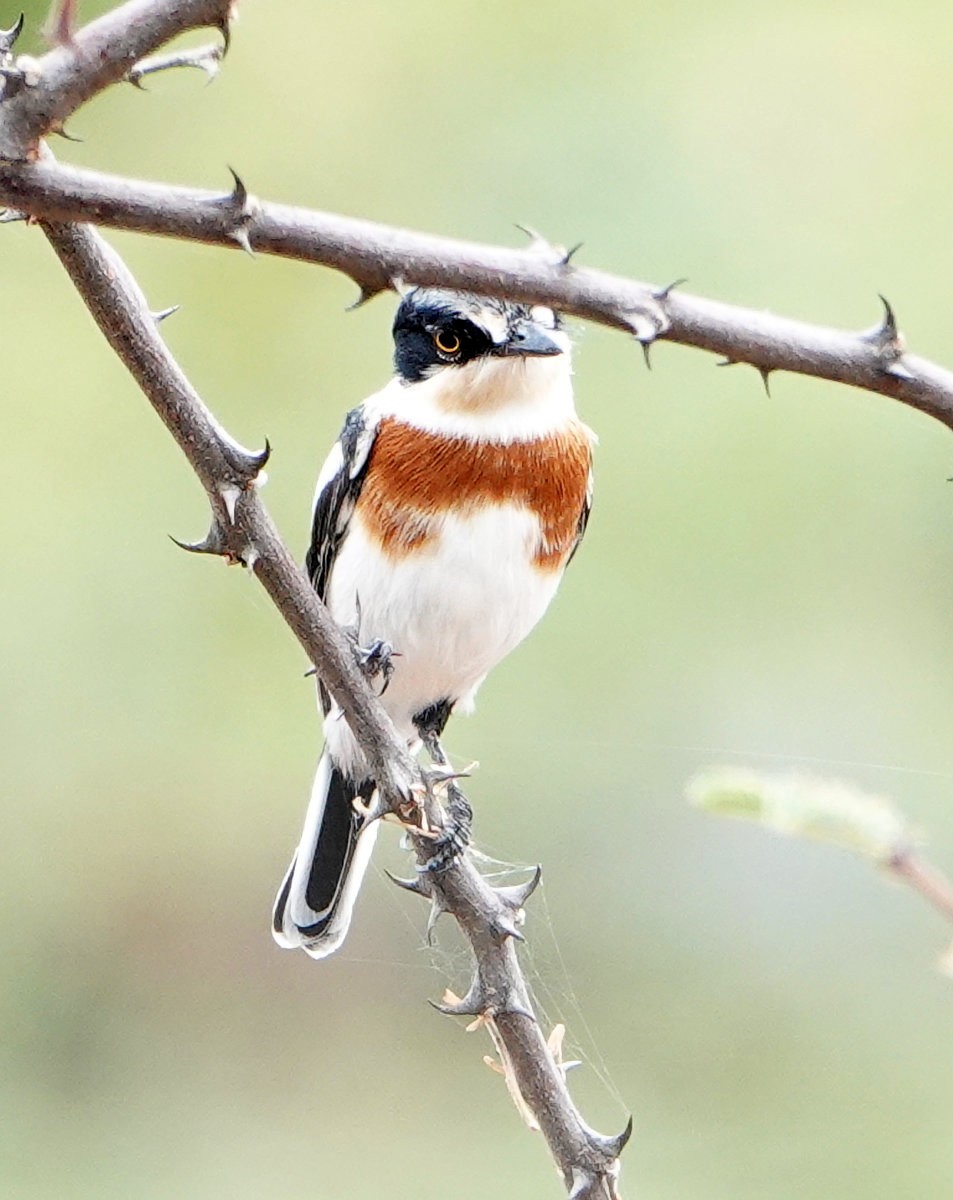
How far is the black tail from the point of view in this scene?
254 cm

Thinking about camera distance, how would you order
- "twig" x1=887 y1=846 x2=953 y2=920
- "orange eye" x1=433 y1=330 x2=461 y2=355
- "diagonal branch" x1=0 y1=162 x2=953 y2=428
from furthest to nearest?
"orange eye" x1=433 y1=330 x2=461 y2=355
"diagonal branch" x1=0 y1=162 x2=953 y2=428
"twig" x1=887 y1=846 x2=953 y2=920

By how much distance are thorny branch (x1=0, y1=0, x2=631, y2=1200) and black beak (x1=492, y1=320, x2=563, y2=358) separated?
0.63 m

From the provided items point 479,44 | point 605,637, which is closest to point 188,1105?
point 605,637

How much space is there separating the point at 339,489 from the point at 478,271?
4.92 feet

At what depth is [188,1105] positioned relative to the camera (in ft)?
16.7

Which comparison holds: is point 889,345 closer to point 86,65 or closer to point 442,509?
point 86,65

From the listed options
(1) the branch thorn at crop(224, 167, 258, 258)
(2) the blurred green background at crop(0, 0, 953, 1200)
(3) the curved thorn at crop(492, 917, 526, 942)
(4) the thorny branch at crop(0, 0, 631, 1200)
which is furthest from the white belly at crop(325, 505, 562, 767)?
(2) the blurred green background at crop(0, 0, 953, 1200)

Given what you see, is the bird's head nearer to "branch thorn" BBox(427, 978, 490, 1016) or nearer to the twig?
"branch thorn" BBox(427, 978, 490, 1016)

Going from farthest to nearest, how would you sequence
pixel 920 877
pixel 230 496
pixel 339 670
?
pixel 339 670 < pixel 230 496 < pixel 920 877

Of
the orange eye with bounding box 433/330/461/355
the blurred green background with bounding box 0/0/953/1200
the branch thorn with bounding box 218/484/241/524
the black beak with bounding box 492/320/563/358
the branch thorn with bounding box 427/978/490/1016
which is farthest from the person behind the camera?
the blurred green background with bounding box 0/0/953/1200

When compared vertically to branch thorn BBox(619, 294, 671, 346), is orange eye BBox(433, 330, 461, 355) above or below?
below

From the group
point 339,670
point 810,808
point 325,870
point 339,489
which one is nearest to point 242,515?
point 339,670

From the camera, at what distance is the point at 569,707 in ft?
16.7

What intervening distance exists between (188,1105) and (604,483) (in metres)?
2.14
